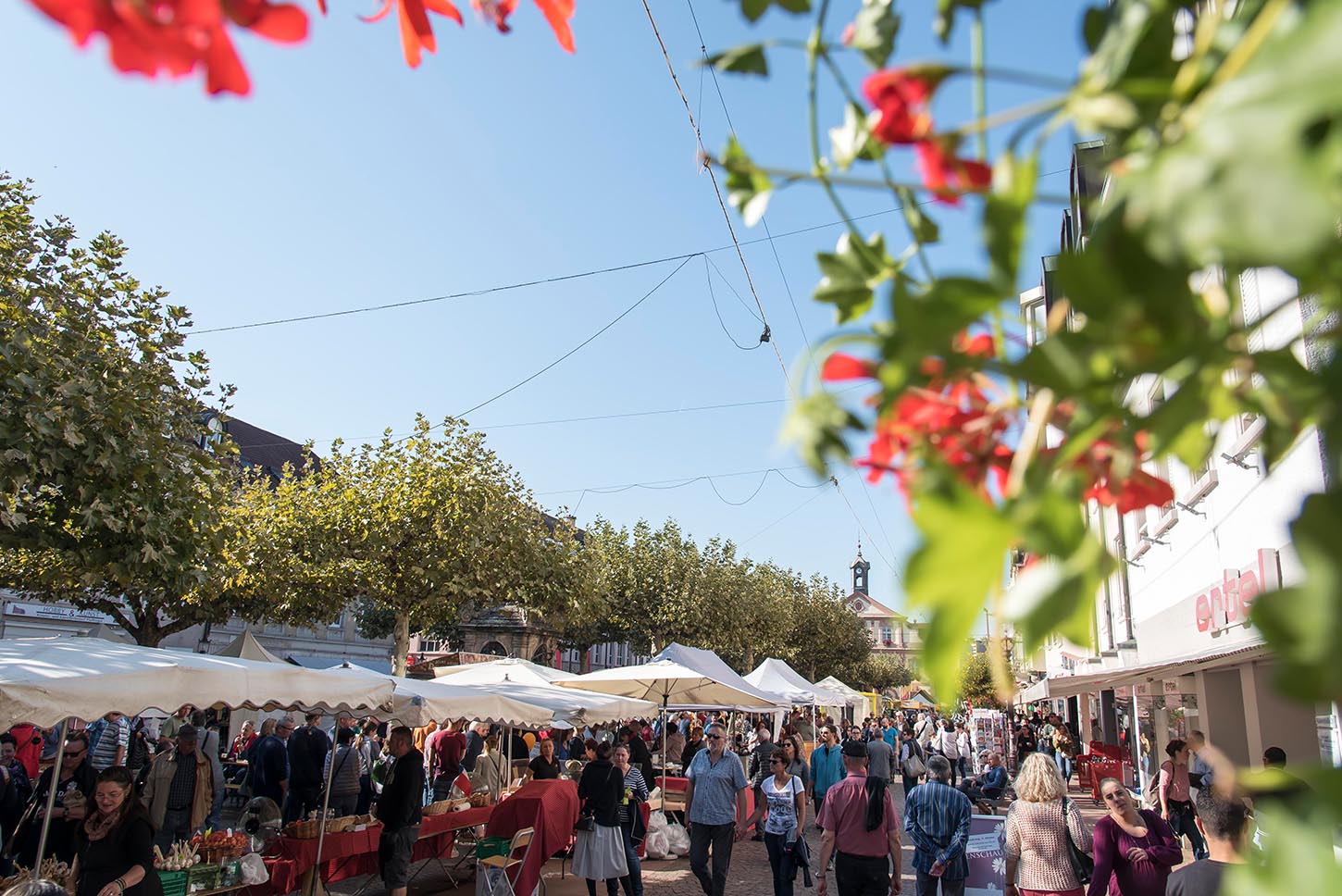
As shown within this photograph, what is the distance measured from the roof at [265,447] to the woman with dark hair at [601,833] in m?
32.7

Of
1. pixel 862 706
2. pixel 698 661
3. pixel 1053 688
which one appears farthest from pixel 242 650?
pixel 862 706

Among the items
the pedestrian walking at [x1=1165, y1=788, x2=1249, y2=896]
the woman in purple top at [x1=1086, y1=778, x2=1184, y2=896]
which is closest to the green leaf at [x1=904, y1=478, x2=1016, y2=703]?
the pedestrian walking at [x1=1165, y1=788, x2=1249, y2=896]

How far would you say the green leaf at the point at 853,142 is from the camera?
38.4 inches

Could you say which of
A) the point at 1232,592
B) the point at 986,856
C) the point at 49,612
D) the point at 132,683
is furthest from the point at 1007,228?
the point at 49,612

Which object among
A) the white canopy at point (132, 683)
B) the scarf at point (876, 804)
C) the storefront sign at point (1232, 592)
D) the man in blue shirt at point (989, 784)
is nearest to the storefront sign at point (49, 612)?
the white canopy at point (132, 683)

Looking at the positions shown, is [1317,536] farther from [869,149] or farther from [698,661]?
[698,661]

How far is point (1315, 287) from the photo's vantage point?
23.1 inches

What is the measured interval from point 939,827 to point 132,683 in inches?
243

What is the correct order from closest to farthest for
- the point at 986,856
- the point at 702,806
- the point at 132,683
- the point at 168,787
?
the point at 132,683 < the point at 986,856 < the point at 702,806 < the point at 168,787

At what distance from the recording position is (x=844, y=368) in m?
0.80

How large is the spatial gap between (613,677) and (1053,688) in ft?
34.5

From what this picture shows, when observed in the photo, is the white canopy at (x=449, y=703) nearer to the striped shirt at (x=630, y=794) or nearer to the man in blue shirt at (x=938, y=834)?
the striped shirt at (x=630, y=794)

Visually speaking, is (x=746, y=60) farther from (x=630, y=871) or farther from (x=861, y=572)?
(x=861, y=572)

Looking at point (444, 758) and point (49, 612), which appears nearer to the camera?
point (444, 758)
